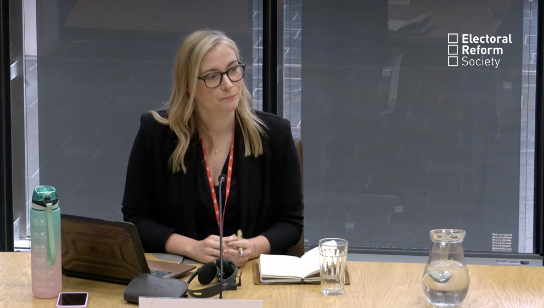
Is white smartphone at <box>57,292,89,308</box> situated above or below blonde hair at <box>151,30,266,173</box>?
below

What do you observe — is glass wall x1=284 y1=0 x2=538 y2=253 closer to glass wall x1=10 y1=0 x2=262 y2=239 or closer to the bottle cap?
glass wall x1=10 y1=0 x2=262 y2=239

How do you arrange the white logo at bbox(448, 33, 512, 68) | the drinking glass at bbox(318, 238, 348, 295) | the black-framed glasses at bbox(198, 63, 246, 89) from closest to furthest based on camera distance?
1. the drinking glass at bbox(318, 238, 348, 295)
2. the black-framed glasses at bbox(198, 63, 246, 89)
3. the white logo at bbox(448, 33, 512, 68)

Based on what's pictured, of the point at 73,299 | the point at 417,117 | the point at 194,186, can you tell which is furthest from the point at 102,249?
the point at 417,117

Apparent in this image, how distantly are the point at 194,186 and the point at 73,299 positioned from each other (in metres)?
0.78

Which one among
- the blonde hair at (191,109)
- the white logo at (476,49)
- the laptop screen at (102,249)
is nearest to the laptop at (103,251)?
the laptop screen at (102,249)

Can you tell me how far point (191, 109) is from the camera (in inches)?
96.0

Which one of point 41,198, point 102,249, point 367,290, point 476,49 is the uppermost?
point 476,49

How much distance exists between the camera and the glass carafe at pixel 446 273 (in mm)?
1641

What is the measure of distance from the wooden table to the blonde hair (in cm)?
56

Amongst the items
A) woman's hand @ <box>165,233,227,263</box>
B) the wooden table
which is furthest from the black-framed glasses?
the wooden table

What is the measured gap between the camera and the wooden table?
1726 millimetres

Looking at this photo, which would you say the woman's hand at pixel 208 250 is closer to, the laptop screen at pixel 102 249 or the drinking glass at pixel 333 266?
the laptop screen at pixel 102 249

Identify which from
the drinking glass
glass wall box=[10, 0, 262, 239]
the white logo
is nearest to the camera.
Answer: the drinking glass

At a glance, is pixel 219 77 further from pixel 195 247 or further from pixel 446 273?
pixel 446 273
